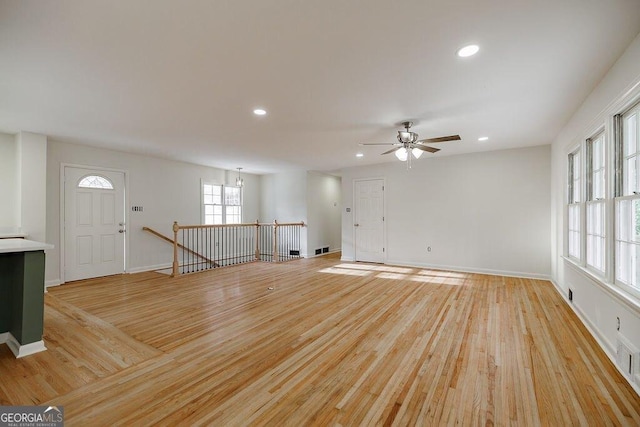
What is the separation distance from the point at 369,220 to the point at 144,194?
18.2 feet

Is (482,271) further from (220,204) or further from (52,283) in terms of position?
(52,283)

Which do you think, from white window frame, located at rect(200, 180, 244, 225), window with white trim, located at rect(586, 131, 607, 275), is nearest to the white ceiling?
window with white trim, located at rect(586, 131, 607, 275)

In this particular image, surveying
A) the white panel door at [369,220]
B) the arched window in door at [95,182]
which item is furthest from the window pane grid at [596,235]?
the arched window in door at [95,182]

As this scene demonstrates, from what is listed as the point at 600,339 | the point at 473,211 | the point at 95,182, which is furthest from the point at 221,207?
the point at 600,339

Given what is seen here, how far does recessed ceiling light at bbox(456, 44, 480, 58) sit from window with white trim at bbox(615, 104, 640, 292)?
1.39 meters

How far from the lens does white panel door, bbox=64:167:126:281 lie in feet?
17.7

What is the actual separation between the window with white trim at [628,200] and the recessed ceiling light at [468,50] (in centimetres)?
139

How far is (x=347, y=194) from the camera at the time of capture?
26.4 ft

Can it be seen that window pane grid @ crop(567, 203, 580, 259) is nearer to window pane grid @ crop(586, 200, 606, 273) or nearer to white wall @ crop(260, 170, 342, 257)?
window pane grid @ crop(586, 200, 606, 273)

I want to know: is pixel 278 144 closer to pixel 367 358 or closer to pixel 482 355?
pixel 367 358

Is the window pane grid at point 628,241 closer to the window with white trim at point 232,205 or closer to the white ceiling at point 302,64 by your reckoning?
the white ceiling at point 302,64

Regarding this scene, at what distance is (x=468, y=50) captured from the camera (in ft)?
7.69

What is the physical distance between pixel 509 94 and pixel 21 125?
22.5 feet

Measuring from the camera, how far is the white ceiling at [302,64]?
6.28 feet
